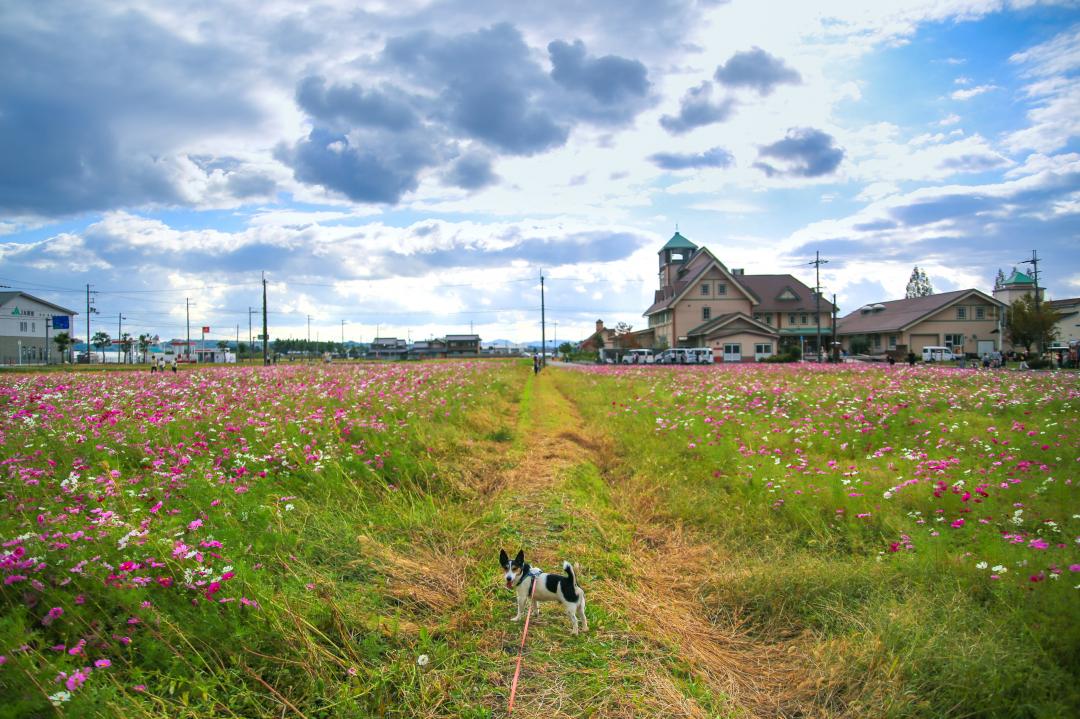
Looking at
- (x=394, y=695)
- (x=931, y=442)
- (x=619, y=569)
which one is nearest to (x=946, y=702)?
(x=619, y=569)

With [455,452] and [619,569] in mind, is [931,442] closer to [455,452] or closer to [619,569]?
[619,569]

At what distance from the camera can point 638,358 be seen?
208 ft

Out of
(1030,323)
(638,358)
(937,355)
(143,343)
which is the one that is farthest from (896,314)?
(143,343)

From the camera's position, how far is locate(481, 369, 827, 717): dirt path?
3568 millimetres

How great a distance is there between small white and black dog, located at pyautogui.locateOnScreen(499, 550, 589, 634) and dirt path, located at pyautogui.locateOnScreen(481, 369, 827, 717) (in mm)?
152

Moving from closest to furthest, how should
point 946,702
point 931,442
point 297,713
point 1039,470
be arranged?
1. point 297,713
2. point 946,702
3. point 1039,470
4. point 931,442

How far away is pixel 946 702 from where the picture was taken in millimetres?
3436

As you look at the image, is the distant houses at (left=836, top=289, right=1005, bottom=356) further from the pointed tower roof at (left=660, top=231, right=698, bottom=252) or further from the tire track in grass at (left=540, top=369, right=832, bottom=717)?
the tire track in grass at (left=540, top=369, right=832, bottom=717)

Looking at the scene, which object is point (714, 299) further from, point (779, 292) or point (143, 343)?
point (143, 343)

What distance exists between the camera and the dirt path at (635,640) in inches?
140

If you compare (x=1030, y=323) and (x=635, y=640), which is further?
(x=1030, y=323)

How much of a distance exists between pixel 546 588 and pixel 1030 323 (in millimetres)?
65265

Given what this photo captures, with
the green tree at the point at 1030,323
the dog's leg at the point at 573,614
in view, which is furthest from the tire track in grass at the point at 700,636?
the green tree at the point at 1030,323

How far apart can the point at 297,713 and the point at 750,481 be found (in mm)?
6609
